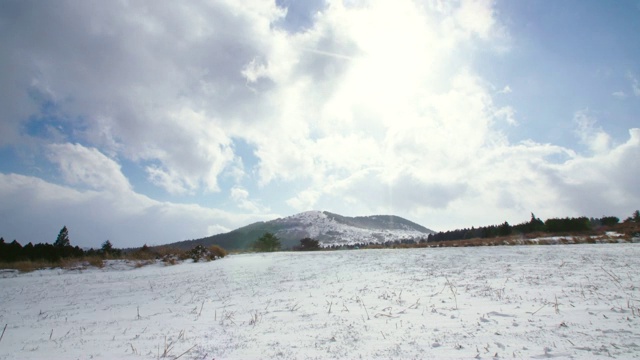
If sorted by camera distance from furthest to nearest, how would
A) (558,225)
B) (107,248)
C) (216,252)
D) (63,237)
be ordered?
(63,237)
(558,225)
(107,248)
(216,252)

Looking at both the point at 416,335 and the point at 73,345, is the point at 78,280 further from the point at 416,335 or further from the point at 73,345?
the point at 416,335

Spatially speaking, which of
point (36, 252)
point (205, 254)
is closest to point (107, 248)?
point (36, 252)

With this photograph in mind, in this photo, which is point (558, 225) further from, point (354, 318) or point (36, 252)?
point (36, 252)

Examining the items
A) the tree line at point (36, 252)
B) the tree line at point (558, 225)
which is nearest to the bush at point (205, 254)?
the tree line at point (36, 252)

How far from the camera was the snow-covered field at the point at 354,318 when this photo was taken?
179 inches

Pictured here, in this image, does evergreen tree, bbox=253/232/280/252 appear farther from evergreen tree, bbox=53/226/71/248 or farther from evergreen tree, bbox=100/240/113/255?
evergreen tree, bbox=53/226/71/248

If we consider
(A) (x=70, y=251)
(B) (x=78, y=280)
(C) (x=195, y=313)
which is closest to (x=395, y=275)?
(C) (x=195, y=313)

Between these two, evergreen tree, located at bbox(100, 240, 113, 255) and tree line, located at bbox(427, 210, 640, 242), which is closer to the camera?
evergreen tree, located at bbox(100, 240, 113, 255)

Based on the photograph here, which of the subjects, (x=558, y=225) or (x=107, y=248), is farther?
(x=558, y=225)

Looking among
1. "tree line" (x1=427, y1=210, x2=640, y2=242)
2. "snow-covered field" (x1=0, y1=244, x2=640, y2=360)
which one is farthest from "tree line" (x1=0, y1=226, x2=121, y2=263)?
"tree line" (x1=427, y1=210, x2=640, y2=242)

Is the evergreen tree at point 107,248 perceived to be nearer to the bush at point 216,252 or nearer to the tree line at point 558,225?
the bush at point 216,252

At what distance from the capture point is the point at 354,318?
20.4 ft

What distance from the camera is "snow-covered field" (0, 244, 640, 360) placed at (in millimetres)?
4555

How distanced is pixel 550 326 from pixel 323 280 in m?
7.53
